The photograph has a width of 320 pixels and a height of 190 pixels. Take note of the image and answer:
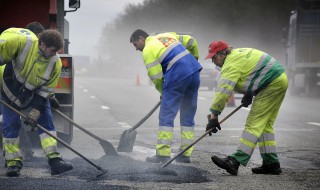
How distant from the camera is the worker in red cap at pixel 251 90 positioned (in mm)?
7879

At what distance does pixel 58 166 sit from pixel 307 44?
19.6 metres

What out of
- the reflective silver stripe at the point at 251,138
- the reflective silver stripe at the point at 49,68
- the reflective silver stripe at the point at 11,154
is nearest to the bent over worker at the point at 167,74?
the reflective silver stripe at the point at 251,138

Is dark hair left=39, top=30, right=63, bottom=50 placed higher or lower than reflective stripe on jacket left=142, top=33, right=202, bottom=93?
higher

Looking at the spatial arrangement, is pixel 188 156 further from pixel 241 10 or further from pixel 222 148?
pixel 241 10

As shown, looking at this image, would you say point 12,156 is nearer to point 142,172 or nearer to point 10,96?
point 10,96

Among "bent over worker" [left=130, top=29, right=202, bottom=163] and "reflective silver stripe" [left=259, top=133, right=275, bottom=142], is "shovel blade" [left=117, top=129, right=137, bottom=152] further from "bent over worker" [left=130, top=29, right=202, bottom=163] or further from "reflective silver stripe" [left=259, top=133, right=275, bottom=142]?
"reflective silver stripe" [left=259, top=133, right=275, bottom=142]

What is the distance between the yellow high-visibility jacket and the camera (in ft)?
25.2

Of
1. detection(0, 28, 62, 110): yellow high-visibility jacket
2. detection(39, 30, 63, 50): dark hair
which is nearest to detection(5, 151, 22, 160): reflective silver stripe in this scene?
detection(0, 28, 62, 110): yellow high-visibility jacket

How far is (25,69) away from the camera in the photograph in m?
7.88

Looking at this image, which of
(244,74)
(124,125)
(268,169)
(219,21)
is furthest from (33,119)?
(219,21)

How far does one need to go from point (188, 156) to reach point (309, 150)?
207cm

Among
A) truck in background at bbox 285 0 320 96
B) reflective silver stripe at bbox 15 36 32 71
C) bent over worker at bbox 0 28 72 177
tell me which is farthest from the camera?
truck in background at bbox 285 0 320 96

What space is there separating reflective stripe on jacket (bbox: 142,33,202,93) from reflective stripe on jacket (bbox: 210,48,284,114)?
2.82 ft

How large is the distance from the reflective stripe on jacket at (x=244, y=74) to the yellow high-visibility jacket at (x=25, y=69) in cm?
172
